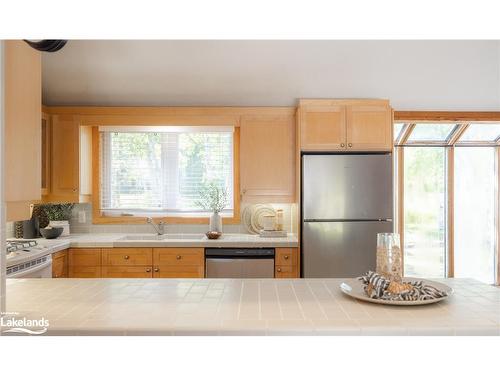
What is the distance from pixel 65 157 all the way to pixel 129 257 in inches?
48.7

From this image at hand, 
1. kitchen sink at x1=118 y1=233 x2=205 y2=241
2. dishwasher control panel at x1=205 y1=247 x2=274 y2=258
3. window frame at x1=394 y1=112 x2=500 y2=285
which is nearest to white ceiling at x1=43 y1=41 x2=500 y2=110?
window frame at x1=394 y1=112 x2=500 y2=285

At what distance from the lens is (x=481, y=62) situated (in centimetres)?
399

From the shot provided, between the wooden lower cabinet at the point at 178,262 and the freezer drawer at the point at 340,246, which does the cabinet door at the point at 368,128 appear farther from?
the wooden lower cabinet at the point at 178,262

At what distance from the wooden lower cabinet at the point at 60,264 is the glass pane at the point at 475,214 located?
4.68 m

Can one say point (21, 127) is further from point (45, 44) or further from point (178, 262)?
point (178, 262)

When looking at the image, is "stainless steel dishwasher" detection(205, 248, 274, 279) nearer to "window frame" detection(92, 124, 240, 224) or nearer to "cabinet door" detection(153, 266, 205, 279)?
"cabinet door" detection(153, 266, 205, 279)

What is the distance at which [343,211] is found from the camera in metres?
4.00

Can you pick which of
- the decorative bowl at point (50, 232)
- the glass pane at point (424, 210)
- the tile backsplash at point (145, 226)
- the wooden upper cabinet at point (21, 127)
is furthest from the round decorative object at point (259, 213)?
the wooden upper cabinet at point (21, 127)

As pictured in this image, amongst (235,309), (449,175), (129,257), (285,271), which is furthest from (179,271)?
(449,175)
